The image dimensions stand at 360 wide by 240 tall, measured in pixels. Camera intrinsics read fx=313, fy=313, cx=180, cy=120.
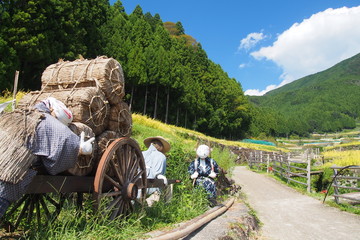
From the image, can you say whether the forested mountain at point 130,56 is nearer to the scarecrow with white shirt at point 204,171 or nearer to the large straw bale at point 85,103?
the scarecrow with white shirt at point 204,171

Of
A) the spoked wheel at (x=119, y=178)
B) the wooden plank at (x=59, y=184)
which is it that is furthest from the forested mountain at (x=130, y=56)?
the wooden plank at (x=59, y=184)

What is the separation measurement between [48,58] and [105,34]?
10.1 metres

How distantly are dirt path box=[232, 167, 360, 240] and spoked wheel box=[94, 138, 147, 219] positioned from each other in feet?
9.43

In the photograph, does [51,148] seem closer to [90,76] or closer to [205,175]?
[90,76]

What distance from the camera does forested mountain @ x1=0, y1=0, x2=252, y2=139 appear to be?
1631cm

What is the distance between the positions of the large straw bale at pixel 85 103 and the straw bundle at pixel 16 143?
831 mm

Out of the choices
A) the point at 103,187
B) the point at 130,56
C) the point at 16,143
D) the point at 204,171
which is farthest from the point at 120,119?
the point at 130,56

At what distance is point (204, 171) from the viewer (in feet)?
20.0

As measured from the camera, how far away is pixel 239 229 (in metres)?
4.98

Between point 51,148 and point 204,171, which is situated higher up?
point 51,148

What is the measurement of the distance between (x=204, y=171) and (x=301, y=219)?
2852 mm

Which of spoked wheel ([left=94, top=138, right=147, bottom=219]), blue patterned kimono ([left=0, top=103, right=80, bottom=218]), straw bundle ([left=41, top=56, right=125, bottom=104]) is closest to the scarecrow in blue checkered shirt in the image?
blue patterned kimono ([left=0, top=103, right=80, bottom=218])

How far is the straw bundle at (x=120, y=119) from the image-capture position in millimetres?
4266

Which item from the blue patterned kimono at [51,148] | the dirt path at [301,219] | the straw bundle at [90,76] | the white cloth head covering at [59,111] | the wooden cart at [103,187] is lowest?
the dirt path at [301,219]
